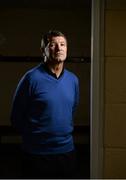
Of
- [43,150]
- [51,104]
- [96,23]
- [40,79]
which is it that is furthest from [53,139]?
[96,23]

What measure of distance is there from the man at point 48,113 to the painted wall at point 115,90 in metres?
0.34

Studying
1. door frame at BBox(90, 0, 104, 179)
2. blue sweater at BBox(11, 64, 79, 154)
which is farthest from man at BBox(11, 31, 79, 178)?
door frame at BBox(90, 0, 104, 179)

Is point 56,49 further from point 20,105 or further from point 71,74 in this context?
point 20,105

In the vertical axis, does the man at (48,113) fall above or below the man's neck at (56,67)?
below

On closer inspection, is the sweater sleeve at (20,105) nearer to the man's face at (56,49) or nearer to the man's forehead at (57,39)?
the man's face at (56,49)

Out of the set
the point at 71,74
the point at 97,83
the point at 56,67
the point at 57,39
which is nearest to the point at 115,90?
the point at 97,83

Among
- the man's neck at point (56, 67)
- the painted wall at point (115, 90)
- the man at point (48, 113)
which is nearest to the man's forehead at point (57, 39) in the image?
the man at point (48, 113)

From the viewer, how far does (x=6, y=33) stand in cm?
411

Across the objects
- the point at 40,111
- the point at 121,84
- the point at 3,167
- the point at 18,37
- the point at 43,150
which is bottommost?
the point at 3,167

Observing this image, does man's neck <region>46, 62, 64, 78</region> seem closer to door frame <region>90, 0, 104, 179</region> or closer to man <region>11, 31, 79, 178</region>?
man <region>11, 31, 79, 178</region>

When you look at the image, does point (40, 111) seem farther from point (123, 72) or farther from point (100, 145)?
point (123, 72)

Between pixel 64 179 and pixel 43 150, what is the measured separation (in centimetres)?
35

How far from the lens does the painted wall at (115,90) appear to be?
2758mm

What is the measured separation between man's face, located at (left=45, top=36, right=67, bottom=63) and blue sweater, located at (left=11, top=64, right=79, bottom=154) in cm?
14
